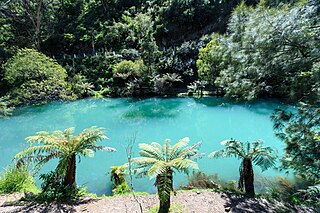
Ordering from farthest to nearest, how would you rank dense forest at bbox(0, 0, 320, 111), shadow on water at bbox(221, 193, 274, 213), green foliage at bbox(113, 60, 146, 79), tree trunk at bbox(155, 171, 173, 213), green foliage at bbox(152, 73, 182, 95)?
green foliage at bbox(113, 60, 146, 79) → green foliage at bbox(152, 73, 182, 95) → dense forest at bbox(0, 0, 320, 111) → shadow on water at bbox(221, 193, 274, 213) → tree trunk at bbox(155, 171, 173, 213)

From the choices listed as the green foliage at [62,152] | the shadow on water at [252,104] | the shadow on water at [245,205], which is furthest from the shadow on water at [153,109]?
the shadow on water at [245,205]

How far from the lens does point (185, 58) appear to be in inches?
886

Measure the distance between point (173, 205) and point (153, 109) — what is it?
11.9 meters

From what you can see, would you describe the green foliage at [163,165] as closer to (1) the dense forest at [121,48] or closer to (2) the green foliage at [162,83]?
(1) the dense forest at [121,48]

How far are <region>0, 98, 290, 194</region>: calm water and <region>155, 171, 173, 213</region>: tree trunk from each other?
2.02 metres

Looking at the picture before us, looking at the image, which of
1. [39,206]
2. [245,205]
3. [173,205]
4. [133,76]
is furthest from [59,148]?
[133,76]

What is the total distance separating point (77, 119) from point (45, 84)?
4760 mm

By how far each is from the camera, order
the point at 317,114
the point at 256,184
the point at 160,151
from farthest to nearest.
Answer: the point at 256,184 < the point at 160,151 < the point at 317,114

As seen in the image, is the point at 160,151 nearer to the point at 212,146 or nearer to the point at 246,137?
the point at 212,146

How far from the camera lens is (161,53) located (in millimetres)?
22188

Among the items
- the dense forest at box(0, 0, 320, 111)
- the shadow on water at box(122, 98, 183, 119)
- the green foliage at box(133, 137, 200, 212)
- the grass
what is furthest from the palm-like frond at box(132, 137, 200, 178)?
the shadow on water at box(122, 98, 183, 119)

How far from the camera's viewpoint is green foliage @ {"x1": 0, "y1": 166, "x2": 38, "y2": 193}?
502cm

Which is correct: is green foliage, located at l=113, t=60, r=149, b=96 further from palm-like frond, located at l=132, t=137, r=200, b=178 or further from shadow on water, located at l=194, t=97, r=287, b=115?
palm-like frond, located at l=132, t=137, r=200, b=178

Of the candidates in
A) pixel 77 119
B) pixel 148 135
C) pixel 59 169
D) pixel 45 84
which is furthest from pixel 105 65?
pixel 59 169
